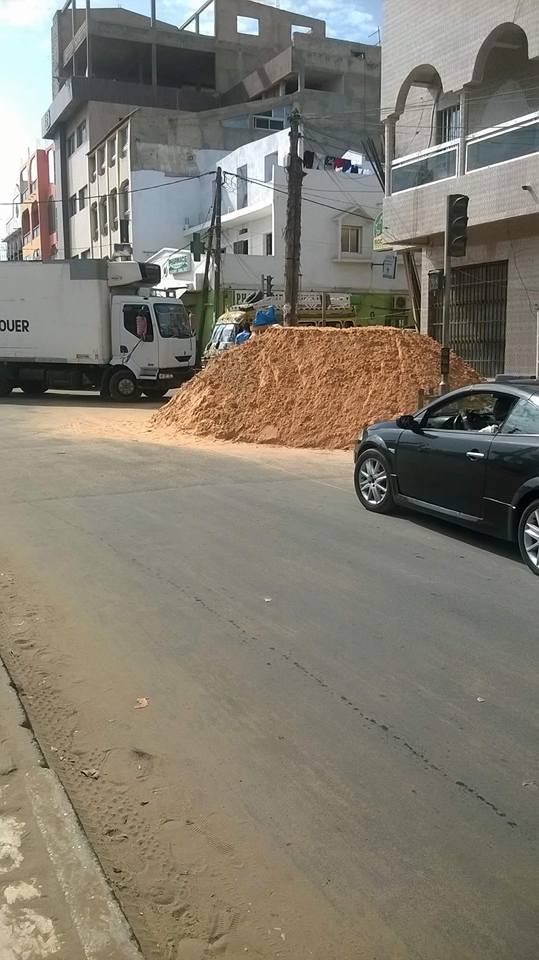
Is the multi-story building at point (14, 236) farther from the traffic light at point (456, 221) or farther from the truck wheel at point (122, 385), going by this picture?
the traffic light at point (456, 221)

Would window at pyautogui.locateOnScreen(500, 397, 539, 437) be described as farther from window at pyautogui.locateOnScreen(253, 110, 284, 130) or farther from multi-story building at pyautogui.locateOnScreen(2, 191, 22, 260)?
multi-story building at pyautogui.locateOnScreen(2, 191, 22, 260)

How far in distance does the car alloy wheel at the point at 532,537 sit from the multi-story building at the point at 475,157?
411 inches

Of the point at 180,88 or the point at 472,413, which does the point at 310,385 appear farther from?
the point at 180,88

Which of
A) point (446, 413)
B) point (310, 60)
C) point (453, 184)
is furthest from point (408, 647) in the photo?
point (310, 60)

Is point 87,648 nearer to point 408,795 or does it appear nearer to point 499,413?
point 408,795

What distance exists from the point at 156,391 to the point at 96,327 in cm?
241

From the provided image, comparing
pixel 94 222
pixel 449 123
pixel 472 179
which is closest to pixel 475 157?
pixel 472 179

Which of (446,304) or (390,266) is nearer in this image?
(446,304)

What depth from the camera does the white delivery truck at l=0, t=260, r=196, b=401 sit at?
Answer: 2247 cm

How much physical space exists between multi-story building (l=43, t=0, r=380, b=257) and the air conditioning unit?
46.8ft

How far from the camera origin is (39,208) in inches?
2908

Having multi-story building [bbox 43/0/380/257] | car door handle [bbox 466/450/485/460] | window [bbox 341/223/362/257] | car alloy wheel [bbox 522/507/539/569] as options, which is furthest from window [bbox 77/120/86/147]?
car alloy wheel [bbox 522/507/539/569]

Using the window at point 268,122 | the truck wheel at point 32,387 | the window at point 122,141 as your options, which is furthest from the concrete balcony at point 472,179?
the window at point 268,122

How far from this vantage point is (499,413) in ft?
23.6
